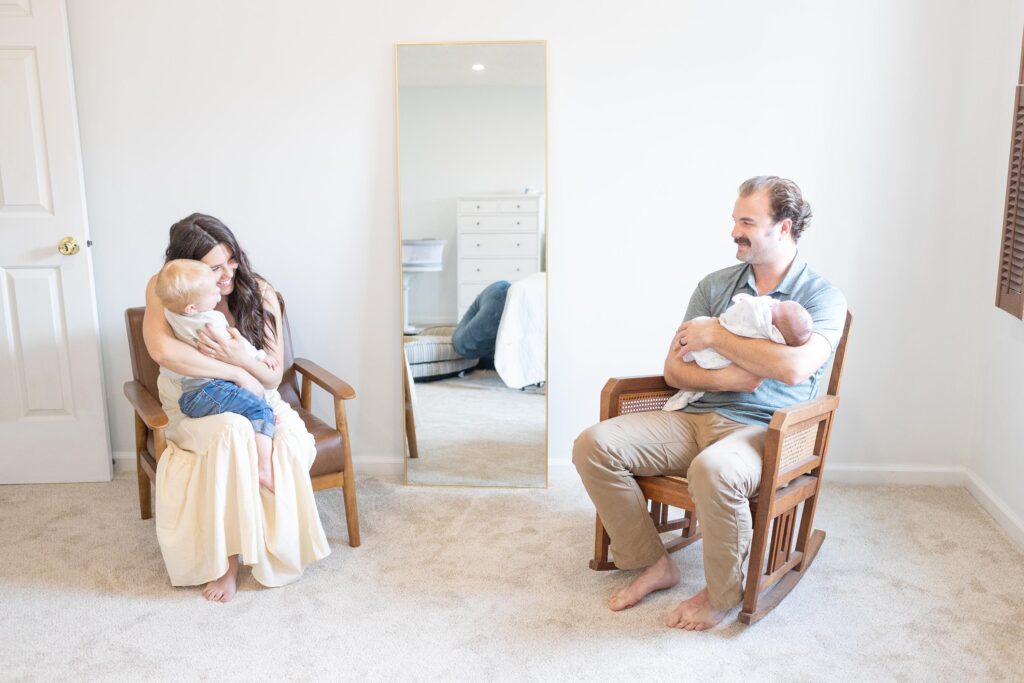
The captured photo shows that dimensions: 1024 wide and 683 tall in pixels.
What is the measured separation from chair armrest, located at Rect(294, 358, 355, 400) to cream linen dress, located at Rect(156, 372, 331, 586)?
0.69ft

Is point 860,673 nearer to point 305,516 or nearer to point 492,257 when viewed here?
point 305,516

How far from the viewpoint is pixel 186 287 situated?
8.14ft

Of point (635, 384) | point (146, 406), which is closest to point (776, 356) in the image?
point (635, 384)

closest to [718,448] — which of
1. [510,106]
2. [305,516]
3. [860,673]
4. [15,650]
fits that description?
[860,673]

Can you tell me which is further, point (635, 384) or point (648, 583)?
point (635, 384)

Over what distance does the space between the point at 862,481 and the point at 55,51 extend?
3.36m

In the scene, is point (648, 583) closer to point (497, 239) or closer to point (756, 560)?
point (756, 560)

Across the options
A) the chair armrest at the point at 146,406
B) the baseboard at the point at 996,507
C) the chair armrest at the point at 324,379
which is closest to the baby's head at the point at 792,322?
the baseboard at the point at 996,507

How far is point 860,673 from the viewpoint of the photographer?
2.07 m

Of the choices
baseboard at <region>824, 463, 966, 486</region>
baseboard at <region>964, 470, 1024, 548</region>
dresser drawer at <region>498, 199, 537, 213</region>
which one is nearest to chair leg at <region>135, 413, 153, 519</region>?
dresser drawer at <region>498, 199, 537, 213</region>

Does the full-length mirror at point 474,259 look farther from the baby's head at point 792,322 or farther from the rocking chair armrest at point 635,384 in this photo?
the baby's head at point 792,322

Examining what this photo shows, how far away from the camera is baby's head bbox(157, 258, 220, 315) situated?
8.13 ft

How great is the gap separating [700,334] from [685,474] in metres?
0.41

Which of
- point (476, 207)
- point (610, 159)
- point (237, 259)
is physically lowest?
point (237, 259)
